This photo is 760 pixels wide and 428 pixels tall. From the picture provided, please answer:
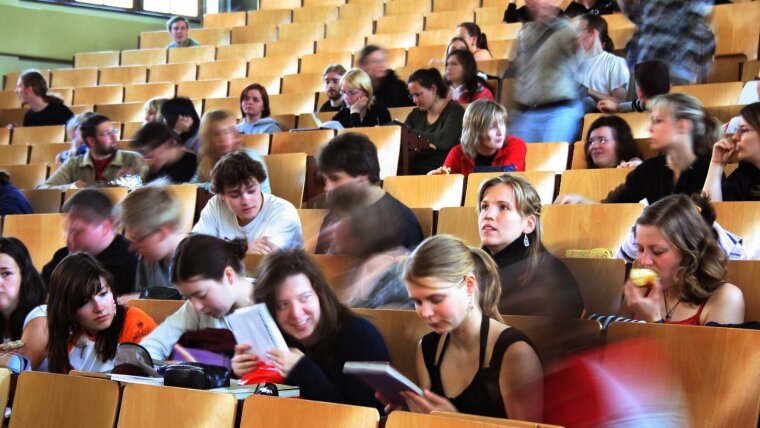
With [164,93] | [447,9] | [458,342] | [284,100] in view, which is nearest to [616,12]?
[447,9]

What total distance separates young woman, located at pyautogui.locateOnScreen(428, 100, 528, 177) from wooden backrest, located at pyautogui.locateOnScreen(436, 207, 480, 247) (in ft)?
1.61

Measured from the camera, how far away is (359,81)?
4.64m

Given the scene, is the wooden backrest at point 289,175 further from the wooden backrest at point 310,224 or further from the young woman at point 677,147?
the young woman at point 677,147

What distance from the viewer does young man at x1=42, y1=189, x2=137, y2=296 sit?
10.7ft

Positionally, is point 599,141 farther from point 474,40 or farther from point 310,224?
point 474,40

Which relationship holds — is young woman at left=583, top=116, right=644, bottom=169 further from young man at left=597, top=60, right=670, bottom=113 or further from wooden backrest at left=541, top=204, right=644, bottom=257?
wooden backrest at left=541, top=204, right=644, bottom=257

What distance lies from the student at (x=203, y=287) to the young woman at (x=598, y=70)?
2319mm

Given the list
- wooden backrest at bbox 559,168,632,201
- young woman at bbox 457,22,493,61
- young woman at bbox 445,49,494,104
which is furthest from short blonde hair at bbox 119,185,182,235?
young woman at bbox 457,22,493,61

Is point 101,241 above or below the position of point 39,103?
below

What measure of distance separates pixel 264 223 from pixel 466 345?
148cm

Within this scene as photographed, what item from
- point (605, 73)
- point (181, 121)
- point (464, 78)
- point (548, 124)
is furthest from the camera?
point (181, 121)

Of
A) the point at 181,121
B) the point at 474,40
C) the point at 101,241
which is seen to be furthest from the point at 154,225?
the point at 474,40

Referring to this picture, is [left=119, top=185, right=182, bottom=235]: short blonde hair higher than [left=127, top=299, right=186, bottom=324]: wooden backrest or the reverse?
higher

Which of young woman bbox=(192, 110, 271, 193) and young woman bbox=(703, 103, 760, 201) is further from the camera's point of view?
young woman bbox=(192, 110, 271, 193)
